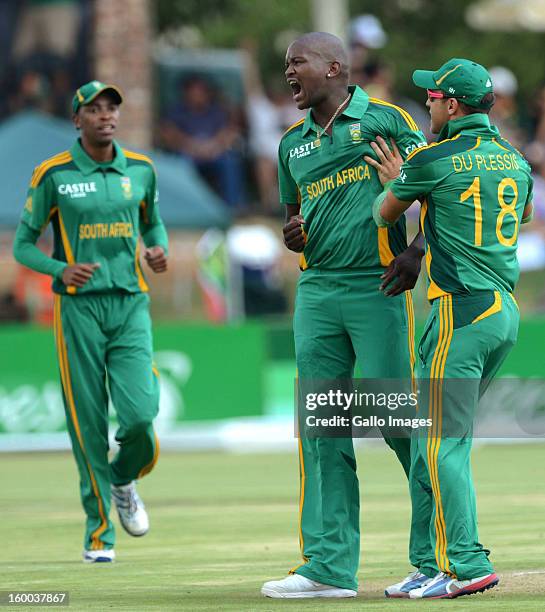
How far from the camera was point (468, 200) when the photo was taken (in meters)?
8.21

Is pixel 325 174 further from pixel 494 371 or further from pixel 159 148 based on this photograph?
pixel 159 148

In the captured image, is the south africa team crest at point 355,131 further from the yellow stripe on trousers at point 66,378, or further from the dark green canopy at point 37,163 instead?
the dark green canopy at point 37,163

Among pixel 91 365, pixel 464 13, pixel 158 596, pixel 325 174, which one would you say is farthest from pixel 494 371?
pixel 464 13

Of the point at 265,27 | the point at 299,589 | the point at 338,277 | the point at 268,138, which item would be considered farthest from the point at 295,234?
the point at 265,27

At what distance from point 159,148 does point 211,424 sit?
9.03 m

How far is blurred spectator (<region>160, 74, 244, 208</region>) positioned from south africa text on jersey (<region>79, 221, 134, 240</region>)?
49.8ft

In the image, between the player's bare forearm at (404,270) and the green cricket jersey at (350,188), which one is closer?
the player's bare forearm at (404,270)

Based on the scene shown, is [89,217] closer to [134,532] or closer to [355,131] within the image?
[134,532]

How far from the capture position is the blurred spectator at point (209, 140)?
26078 millimetres

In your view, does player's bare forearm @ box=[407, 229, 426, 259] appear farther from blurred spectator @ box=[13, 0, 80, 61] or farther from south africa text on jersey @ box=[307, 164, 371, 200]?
blurred spectator @ box=[13, 0, 80, 61]

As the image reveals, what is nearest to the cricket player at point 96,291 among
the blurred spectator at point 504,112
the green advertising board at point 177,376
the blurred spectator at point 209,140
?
the green advertising board at point 177,376

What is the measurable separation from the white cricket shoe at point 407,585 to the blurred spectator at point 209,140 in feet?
58.2

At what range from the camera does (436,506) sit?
822cm

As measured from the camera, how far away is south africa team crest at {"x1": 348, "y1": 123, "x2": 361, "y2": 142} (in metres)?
8.76
